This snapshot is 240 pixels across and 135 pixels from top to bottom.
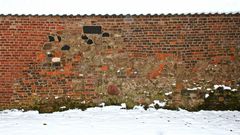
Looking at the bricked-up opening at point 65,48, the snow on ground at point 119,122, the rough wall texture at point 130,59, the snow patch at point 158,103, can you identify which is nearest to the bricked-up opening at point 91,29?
the rough wall texture at point 130,59

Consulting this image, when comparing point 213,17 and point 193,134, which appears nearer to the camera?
point 193,134

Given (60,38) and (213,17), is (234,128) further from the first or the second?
(60,38)

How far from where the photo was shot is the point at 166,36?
858 cm

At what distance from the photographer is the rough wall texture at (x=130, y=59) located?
8453mm

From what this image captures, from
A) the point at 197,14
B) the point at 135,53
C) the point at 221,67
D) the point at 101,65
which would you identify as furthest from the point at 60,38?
the point at 221,67

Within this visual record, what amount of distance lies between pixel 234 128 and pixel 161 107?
1905 mm

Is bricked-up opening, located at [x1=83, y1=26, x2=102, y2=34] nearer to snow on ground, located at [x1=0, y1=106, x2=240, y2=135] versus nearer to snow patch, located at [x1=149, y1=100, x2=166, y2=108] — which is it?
snow on ground, located at [x1=0, y1=106, x2=240, y2=135]

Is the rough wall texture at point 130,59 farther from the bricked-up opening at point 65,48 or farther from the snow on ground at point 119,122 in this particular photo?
the snow on ground at point 119,122

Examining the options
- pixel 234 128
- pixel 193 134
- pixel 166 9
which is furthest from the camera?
pixel 166 9

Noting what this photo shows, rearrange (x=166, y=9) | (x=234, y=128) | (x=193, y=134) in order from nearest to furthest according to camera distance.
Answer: (x=193, y=134), (x=234, y=128), (x=166, y=9)

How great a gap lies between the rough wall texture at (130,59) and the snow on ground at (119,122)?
336 millimetres

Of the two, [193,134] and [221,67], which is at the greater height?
[221,67]

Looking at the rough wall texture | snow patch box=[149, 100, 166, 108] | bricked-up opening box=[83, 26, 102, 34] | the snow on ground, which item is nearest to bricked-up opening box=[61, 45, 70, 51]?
the rough wall texture

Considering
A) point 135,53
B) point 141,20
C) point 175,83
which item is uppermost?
point 141,20
